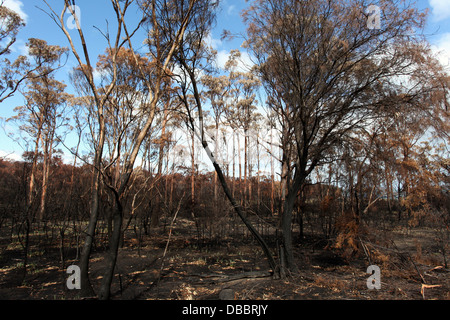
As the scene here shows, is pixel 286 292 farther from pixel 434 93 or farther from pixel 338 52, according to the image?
pixel 434 93

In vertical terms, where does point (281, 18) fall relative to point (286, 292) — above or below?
above

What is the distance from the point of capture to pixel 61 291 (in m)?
5.58

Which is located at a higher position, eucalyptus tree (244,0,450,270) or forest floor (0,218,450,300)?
eucalyptus tree (244,0,450,270)

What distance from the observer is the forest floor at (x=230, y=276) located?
5.27m

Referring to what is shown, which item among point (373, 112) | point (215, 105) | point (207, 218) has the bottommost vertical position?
point (207, 218)

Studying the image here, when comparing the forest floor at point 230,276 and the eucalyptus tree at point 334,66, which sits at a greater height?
the eucalyptus tree at point 334,66

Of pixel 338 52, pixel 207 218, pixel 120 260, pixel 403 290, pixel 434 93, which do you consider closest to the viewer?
pixel 403 290

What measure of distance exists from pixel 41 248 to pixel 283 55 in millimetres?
11086

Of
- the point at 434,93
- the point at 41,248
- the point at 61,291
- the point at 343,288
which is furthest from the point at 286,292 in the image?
the point at 41,248

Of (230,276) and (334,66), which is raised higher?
(334,66)

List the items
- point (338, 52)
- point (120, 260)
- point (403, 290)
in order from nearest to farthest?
1. point (403, 290)
2. point (338, 52)
3. point (120, 260)

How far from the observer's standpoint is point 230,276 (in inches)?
249

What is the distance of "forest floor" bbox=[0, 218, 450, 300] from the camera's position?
527 centimetres
